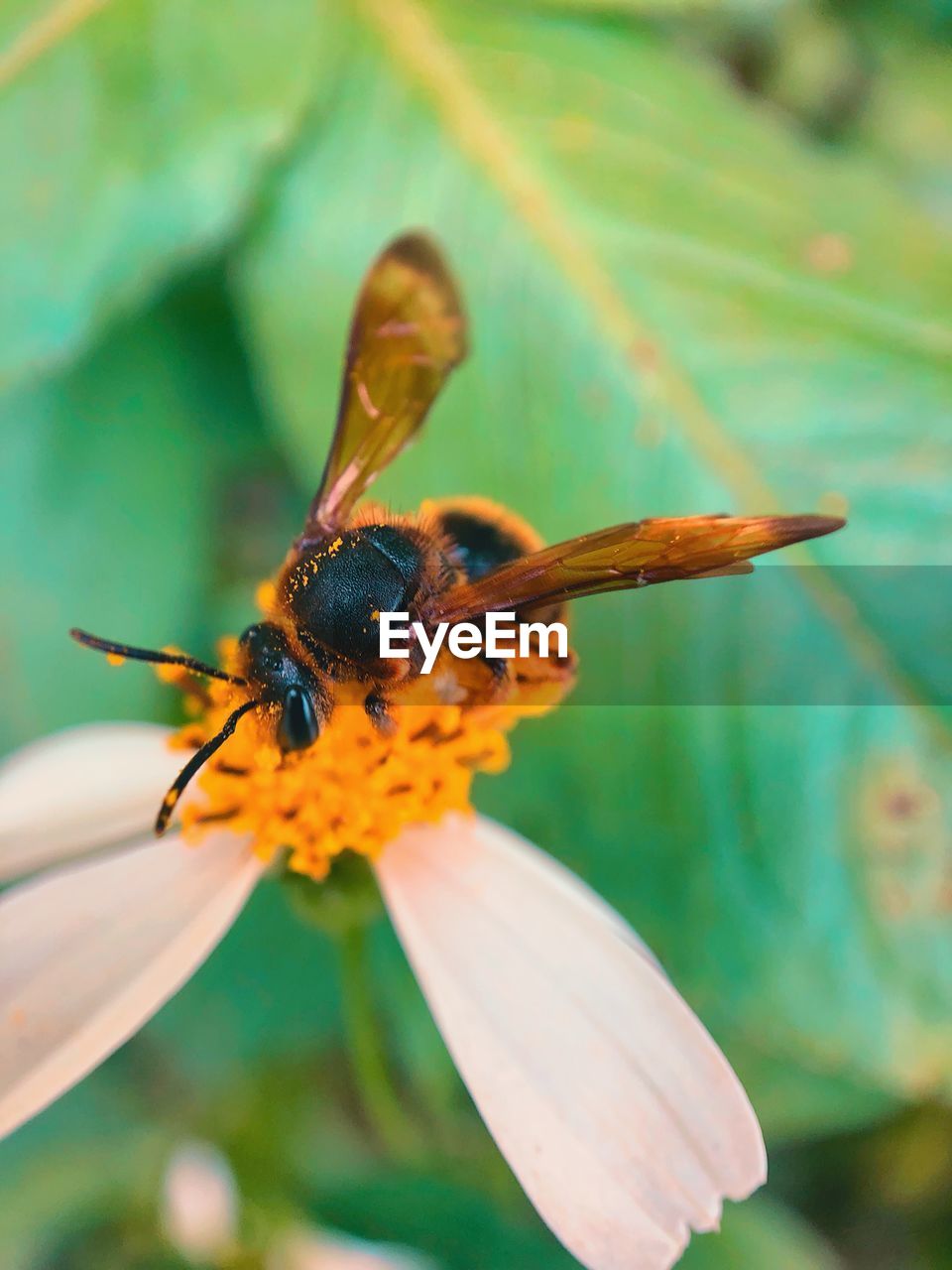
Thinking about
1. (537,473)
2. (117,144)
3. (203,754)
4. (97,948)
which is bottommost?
(97,948)

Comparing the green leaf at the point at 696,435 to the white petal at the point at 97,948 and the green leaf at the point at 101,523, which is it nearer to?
the green leaf at the point at 101,523

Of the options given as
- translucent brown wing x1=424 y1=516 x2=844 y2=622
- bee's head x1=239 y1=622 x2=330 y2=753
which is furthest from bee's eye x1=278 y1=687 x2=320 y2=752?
translucent brown wing x1=424 y1=516 x2=844 y2=622

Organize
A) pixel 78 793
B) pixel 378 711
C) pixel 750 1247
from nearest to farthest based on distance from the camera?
pixel 378 711 → pixel 78 793 → pixel 750 1247

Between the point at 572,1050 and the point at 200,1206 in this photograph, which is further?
the point at 200,1206

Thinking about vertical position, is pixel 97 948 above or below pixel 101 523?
below

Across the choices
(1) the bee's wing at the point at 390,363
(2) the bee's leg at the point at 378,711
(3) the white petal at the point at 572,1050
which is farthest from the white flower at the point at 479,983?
(1) the bee's wing at the point at 390,363

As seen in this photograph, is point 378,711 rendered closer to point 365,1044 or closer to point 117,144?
point 365,1044

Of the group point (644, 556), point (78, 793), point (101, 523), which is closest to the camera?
point (644, 556)

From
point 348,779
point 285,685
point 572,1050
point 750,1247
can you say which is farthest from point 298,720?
point 750,1247
